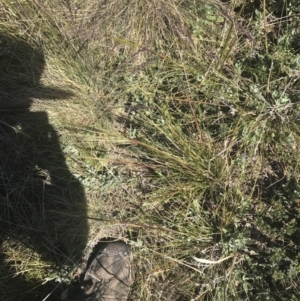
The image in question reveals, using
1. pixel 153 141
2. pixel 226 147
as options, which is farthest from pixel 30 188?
pixel 226 147

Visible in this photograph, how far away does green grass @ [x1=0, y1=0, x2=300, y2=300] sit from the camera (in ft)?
7.19

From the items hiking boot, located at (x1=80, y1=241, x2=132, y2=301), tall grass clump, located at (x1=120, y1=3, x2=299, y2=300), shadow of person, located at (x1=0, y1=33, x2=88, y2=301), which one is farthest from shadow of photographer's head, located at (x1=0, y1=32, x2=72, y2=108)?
hiking boot, located at (x1=80, y1=241, x2=132, y2=301)

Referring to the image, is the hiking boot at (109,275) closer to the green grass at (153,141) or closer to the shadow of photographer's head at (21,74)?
the green grass at (153,141)

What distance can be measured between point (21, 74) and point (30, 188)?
0.68m

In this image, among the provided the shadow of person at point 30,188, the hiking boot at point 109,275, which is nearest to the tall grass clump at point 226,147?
the hiking boot at point 109,275

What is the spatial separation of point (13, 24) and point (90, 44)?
1.57ft

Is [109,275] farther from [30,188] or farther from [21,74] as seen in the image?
[21,74]

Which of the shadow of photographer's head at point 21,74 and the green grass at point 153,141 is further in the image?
the shadow of photographer's head at point 21,74

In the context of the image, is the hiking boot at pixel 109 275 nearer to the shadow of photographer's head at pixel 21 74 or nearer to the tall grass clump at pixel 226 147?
the tall grass clump at pixel 226 147

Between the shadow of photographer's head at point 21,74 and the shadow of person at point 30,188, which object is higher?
the shadow of photographer's head at point 21,74

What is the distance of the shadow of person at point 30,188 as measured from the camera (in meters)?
2.38

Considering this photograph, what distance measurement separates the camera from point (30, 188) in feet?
8.04

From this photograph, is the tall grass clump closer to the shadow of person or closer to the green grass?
the green grass

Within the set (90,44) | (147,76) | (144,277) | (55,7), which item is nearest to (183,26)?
(147,76)
